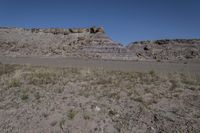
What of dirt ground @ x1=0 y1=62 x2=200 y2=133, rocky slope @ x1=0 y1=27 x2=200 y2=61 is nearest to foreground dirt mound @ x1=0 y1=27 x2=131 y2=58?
rocky slope @ x1=0 y1=27 x2=200 y2=61

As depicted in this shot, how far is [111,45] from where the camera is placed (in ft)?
203

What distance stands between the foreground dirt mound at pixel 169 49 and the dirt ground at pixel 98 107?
50.6 meters

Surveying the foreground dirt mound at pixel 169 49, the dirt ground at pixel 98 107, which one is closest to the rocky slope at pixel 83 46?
the foreground dirt mound at pixel 169 49

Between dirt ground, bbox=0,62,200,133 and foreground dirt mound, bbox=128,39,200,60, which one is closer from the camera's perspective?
dirt ground, bbox=0,62,200,133

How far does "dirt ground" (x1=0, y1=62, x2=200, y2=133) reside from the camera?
7.83 metres

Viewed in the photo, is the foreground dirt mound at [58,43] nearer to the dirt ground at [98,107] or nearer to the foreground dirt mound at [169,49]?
the foreground dirt mound at [169,49]

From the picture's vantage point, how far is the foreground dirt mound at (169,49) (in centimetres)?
6475

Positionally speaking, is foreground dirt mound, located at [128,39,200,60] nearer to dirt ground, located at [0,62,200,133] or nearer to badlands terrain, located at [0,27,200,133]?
badlands terrain, located at [0,27,200,133]

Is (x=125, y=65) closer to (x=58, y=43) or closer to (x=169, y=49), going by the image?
(x=58, y=43)

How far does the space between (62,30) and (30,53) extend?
15.3 m

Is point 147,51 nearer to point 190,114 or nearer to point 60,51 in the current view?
point 60,51

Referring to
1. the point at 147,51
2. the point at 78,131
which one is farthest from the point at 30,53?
the point at 78,131

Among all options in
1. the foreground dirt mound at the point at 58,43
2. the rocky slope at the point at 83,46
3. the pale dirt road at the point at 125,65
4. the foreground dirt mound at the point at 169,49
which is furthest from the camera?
the foreground dirt mound at the point at 169,49

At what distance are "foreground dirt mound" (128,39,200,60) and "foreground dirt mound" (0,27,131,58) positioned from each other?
907 centimetres
